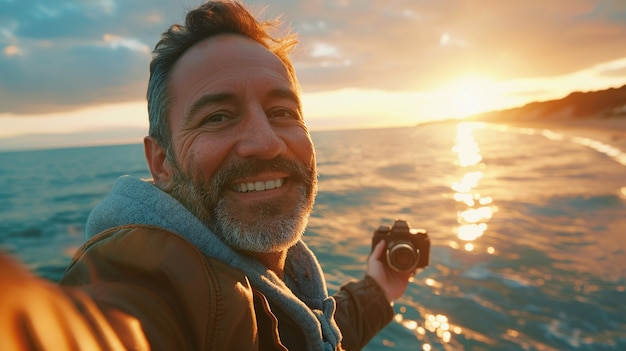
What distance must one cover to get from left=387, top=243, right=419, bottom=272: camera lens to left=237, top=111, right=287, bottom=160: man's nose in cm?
165

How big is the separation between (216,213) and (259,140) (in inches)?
14.2

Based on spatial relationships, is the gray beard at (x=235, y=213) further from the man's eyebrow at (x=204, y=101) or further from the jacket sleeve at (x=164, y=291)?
the jacket sleeve at (x=164, y=291)

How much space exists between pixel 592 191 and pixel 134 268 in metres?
14.6

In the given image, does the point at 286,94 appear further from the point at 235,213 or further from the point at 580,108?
the point at 580,108

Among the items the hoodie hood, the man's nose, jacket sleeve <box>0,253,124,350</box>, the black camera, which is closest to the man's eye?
the man's nose

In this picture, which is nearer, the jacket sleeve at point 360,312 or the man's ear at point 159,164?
the man's ear at point 159,164

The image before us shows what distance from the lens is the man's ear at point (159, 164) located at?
77.0 inches

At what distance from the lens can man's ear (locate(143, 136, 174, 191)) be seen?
1.96 m

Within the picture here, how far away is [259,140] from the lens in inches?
68.1

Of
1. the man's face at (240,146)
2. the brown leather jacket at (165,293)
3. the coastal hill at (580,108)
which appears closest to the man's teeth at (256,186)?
the man's face at (240,146)

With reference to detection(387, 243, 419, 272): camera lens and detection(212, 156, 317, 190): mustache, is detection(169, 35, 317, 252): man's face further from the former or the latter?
detection(387, 243, 419, 272): camera lens

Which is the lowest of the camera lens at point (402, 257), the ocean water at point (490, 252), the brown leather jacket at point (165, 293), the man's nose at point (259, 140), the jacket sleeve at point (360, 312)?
the ocean water at point (490, 252)

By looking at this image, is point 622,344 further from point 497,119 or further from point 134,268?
point 497,119

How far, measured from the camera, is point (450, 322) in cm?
511
